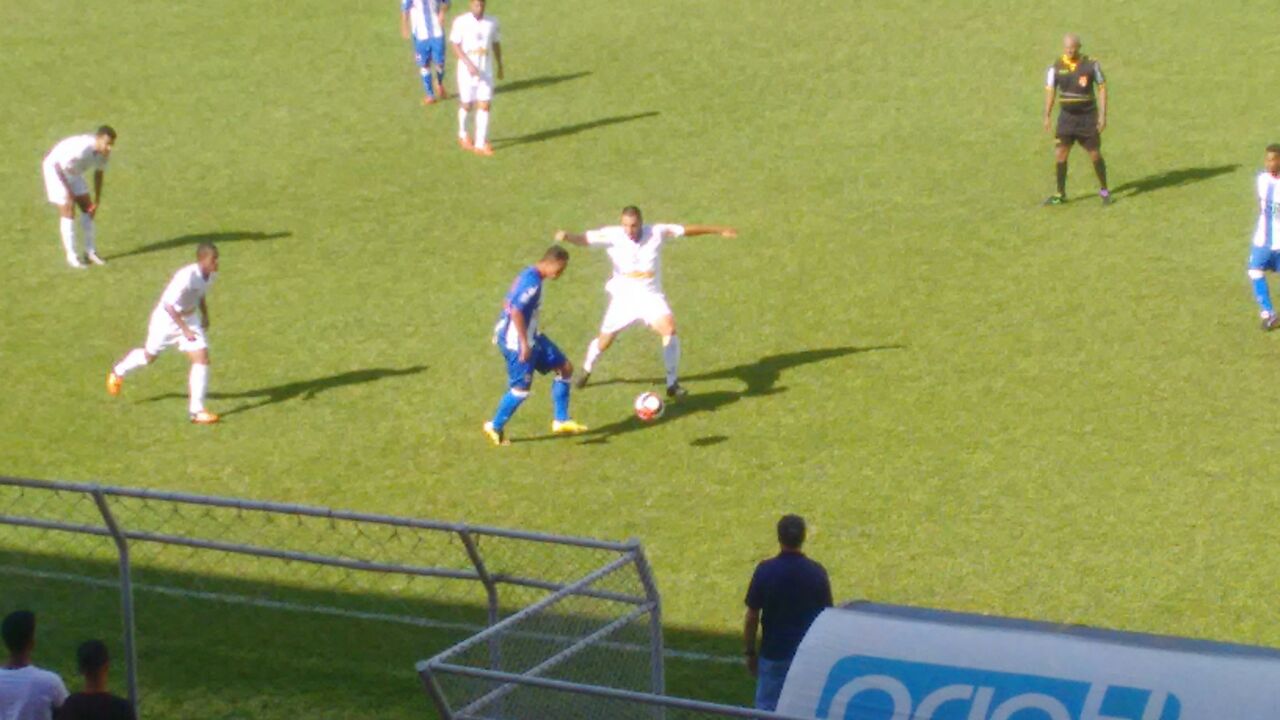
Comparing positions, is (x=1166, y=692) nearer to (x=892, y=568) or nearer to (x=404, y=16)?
(x=892, y=568)

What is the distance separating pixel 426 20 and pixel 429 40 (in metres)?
0.27

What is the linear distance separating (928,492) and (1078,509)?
128 cm

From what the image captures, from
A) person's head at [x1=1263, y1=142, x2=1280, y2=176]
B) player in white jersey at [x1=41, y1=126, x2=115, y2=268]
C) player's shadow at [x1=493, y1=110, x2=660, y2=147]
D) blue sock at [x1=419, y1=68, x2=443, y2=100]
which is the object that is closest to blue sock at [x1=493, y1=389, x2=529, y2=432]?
player in white jersey at [x1=41, y1=126, x2=115, y2=268]

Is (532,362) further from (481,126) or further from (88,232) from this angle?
(481,126)

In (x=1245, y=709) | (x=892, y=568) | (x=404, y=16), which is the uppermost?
(x=404, y=16)

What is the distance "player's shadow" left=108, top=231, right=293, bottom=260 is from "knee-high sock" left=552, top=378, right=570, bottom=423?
717 cm

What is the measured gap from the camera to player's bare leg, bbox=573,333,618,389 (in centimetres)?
1958

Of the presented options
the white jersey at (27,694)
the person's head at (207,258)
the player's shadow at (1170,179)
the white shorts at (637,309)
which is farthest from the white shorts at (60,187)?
the white jersey at (27,694)

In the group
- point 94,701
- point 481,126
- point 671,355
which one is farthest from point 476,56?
point 94,701

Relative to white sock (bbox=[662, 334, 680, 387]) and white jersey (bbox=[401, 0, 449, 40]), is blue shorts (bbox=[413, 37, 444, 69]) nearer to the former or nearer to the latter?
white jersey (bbox=[401, 0, 449, 40])

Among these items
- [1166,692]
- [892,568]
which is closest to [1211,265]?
[892,568]

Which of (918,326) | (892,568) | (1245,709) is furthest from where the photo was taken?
(918,326)

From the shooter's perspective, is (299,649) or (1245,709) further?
(299,649)

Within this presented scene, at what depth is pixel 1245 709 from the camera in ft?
27.3
